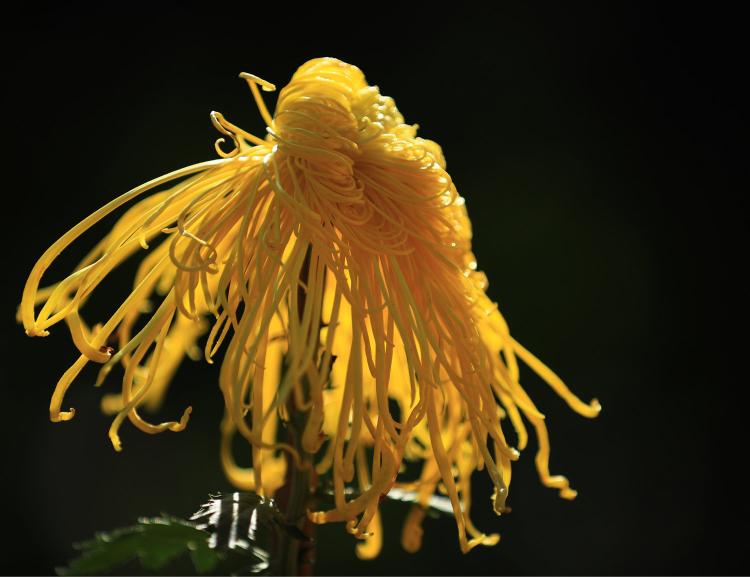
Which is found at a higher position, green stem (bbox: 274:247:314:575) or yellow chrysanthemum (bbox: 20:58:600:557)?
yellow chrysanthemum (bbox: 20:58:600:557)

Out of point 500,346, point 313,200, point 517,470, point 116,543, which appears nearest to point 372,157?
point 313,200

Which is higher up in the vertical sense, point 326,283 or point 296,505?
point 326,283

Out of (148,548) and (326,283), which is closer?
(148,548)

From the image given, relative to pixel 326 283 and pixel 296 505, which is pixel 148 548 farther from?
pixel 326 283

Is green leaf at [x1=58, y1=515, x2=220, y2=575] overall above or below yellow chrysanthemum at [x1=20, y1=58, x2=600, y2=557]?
below

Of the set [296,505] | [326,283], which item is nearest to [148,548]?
[296,505]
